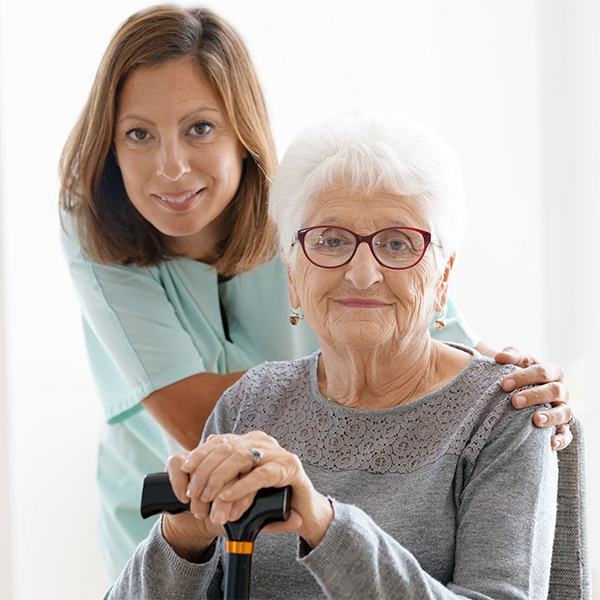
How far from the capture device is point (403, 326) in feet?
4.38

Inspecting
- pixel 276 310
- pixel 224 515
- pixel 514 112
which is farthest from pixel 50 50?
pixel 224 515

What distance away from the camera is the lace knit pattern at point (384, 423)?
1273 mm

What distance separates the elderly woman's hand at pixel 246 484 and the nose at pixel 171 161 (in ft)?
2.69

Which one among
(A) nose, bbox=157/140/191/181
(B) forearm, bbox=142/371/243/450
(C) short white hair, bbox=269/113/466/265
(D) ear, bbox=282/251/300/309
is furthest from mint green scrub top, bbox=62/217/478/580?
(C) short white hair, bbox=269/113/466/265

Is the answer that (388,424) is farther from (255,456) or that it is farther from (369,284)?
(255,456)

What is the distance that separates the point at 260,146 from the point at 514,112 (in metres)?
1.33

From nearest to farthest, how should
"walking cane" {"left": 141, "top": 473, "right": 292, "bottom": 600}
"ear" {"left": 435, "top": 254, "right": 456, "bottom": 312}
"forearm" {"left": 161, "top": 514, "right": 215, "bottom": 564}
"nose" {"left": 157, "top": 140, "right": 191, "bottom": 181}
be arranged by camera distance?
"walking cane" {"left": 141, "top": 473, "right": 292, "bottom": 600} → "forearm" {"left": 161, "top": 514, "right": 215, "bottom": 564} → "ear" {"left": 435, "top": 254, "right": 456, "bottom": 312} → "nose" {"left": 157, "top": 140, "right": 191, "bottom": 181}

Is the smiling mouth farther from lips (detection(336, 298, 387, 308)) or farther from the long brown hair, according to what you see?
lips (detection(336, 298, 387, 308))

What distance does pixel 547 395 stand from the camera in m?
1.25

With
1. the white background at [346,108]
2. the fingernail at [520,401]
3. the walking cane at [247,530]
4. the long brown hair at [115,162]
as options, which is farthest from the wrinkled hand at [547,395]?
the white background at [346,108]

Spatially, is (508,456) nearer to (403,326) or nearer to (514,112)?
(403,326)

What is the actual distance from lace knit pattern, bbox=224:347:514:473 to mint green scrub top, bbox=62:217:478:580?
13.7 inches

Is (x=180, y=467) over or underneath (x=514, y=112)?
underneath

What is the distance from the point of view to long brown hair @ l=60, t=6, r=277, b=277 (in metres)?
1.70
